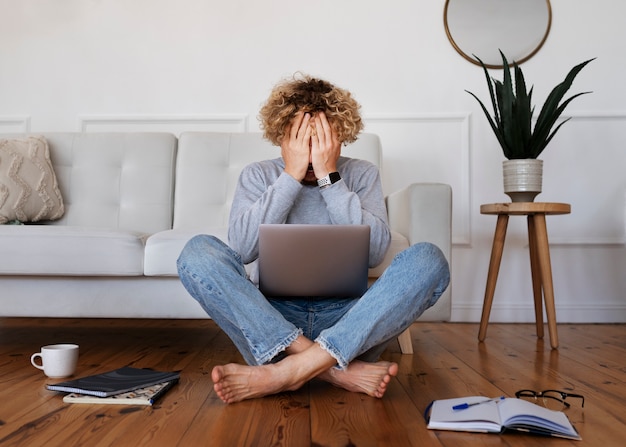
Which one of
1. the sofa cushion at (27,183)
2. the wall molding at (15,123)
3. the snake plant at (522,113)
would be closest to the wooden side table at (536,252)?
the snake plant at (522,113)

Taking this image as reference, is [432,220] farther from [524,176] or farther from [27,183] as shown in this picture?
[27,183]

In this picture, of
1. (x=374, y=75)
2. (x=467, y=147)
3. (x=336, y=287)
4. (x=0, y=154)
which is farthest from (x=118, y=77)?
(x=336, y=287)

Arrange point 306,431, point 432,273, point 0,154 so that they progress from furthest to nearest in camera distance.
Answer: point 0,154
point 432,273
point 306,431

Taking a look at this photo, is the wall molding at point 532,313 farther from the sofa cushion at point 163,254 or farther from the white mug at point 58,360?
the white mug at point 58,360

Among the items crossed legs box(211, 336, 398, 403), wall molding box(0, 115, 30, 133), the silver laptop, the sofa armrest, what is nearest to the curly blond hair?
the silver laptop

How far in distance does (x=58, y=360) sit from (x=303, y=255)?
752 mm

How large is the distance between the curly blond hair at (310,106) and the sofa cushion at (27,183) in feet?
3.86

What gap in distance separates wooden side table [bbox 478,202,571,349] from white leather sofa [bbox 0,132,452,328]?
43 centimetres

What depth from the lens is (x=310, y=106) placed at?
5.54 feet

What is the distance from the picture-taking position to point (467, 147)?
10.3 ft

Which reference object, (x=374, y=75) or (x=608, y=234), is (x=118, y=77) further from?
(x=608, y=234)

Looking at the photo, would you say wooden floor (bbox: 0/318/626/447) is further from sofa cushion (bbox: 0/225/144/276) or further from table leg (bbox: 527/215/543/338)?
sofa cushion (bbox: 0/225/144/276)

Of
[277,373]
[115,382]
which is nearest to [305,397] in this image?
[277,373]

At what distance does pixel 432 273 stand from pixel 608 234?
7.00 ft
